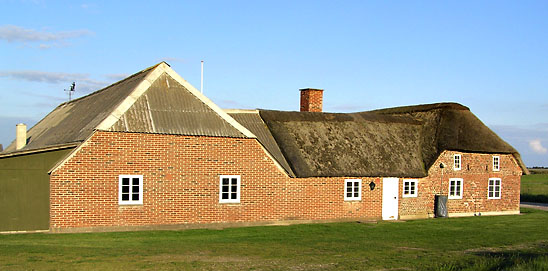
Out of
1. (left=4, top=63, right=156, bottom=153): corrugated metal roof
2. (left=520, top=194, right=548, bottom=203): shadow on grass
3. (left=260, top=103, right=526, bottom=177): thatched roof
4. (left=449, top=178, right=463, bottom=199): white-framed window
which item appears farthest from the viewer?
(left=520, top=194, right=548, bottom=203): shadow on grass

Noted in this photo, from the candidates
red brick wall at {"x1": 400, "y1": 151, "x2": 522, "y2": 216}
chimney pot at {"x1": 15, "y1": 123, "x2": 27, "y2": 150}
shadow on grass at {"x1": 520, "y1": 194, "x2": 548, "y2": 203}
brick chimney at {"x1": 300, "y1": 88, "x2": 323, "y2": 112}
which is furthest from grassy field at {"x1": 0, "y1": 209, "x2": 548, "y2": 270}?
shadow on grass at {"x1": 520, "y1": 194, "x2": 548, "y2": 203}

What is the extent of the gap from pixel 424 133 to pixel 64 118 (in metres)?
20.3

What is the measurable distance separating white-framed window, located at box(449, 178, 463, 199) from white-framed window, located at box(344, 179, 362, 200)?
20.3 feet

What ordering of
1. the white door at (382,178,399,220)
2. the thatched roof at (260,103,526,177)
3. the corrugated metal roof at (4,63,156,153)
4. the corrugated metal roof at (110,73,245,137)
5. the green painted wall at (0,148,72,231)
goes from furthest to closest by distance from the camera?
1. the white door at (382,178,399,220)
2. the thatched roof at (260,103,526,177)
3. the corrugated metal roof at (4,63,156,153)
4. the corrugated metal roof at (110,73,245,137)
5. the green painted wall at (0,148,72,231)

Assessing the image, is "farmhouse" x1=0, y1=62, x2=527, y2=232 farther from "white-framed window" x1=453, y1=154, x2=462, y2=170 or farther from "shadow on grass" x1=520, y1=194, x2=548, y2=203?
"shadow on grass" x1=520, y1=194, x2=548, y2=203

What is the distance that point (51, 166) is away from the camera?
852 inches

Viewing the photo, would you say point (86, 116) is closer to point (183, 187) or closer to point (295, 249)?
point (183, 187)

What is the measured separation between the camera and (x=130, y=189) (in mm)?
22328

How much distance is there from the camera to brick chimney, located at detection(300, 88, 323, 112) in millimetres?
33344

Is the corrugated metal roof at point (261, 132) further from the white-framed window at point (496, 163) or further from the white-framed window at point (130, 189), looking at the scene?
the white-framed window at point (496, 163)

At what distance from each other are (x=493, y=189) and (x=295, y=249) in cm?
1874

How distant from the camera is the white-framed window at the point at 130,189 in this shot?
22.1 meters

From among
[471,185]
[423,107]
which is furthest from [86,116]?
[471,185]

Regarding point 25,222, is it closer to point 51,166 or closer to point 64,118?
point 51,166
